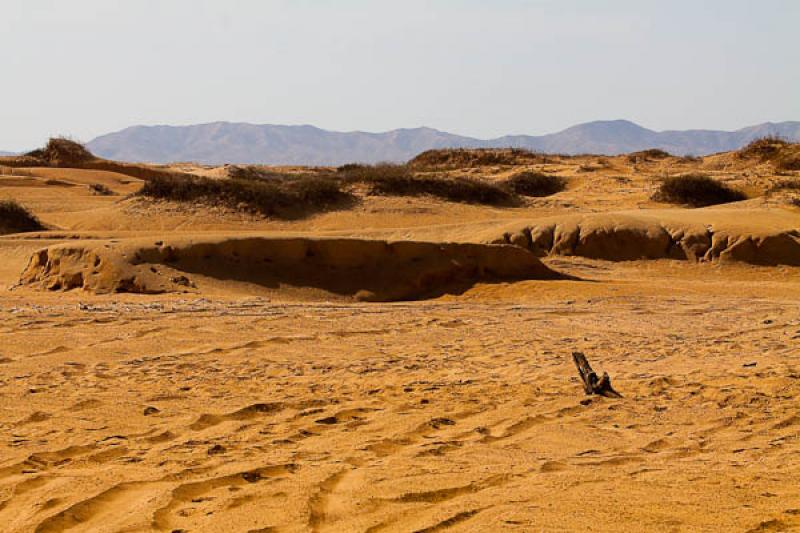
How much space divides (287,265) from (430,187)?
12.3 metres

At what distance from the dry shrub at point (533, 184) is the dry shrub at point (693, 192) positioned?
4.31 metres

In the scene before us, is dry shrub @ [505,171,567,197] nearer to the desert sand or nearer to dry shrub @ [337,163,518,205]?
dry shrub @ [337,163,518,205]

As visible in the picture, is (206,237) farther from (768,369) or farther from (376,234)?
(768,369)

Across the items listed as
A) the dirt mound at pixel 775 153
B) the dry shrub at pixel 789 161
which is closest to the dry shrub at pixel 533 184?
the dry shrub at pixel 789 161

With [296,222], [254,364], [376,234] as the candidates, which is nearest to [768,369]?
[254,364]

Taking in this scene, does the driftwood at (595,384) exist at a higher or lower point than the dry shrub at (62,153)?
lower

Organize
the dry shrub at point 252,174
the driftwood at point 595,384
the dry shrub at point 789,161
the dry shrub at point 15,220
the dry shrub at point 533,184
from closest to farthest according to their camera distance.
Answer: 1. the driftwood at point 595,384
2. the dry shrub at point 15,220
3. the dry shrub at point 533,184
4. the dry shrub at point 789,161
5. the dry shrub at point 252,174

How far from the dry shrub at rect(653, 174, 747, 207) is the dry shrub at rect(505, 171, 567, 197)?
431 centimetres

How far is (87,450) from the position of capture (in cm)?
533

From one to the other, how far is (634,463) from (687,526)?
122 centimetres

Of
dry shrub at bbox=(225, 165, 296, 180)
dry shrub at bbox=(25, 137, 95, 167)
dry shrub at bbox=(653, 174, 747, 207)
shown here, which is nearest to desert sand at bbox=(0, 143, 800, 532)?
dry shrub at bbox=(653, 174, 747, 207)

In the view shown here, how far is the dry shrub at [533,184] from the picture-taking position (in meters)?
30.6

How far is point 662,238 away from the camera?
18.7m

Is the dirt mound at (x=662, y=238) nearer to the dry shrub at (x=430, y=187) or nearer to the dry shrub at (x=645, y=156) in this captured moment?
the dry shrub at (x=430, y=187)
